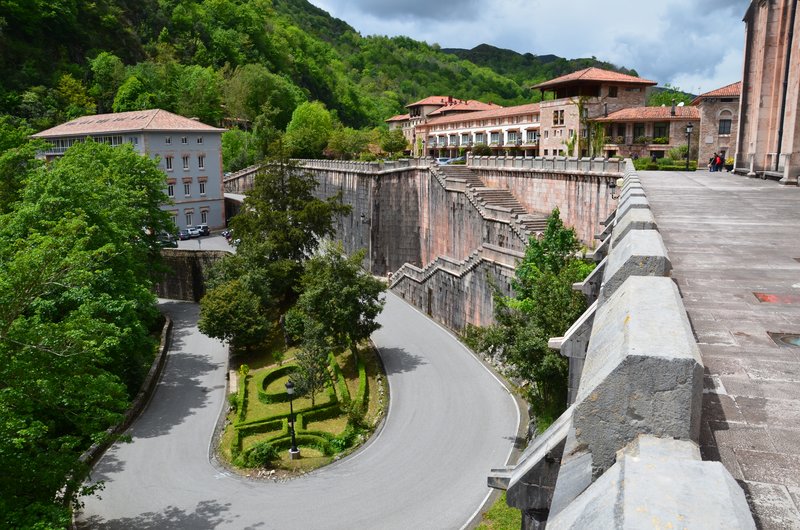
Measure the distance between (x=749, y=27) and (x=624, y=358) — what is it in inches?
1184

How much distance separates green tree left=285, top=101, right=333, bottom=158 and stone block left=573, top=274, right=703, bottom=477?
2666 inches

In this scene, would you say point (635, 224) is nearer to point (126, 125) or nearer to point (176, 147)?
point (176, 147)

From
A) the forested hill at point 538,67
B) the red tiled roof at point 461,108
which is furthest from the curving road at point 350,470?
the forested hill at point 538,67

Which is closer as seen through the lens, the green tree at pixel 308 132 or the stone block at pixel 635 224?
the stone block at pixel 635 224

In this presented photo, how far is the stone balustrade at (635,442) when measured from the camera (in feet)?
7.41

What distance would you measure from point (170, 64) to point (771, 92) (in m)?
73.5

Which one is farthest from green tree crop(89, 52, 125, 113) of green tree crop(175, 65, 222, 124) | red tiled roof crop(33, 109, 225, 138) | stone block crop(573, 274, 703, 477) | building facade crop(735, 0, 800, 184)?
stone block crop(573, 274, 703, 477)

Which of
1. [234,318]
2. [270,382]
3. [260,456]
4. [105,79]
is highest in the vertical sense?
[105,79]

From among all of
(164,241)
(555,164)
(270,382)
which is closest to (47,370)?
(270,382)

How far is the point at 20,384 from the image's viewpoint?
1436 centimetres

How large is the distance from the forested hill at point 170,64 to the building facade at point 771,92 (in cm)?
6162

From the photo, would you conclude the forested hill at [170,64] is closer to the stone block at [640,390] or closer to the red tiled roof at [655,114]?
the red tiled roof at [655,114]

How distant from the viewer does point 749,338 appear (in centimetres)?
572

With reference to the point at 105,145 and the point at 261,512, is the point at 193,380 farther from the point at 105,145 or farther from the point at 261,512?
the point at 105,145
